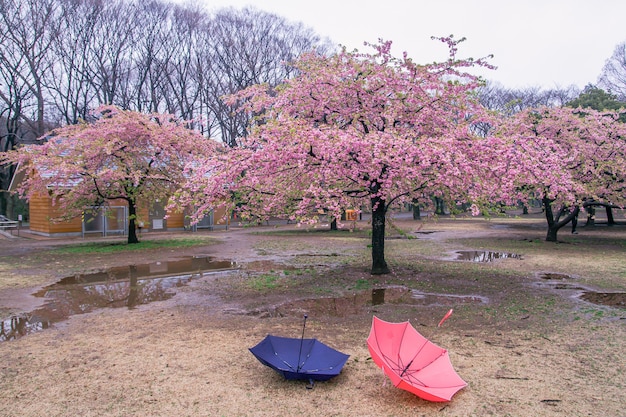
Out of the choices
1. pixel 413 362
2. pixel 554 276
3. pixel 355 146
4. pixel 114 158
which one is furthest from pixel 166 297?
pixel 114 158

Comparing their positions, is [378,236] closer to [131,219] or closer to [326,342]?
[326,342]

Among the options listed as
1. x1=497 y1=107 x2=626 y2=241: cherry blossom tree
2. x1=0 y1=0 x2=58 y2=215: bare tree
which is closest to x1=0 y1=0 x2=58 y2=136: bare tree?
x1=0 y1=0 x2=58 y2=215: bare tree

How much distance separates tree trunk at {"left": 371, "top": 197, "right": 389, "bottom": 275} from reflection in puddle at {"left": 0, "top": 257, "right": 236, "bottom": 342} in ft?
15.6

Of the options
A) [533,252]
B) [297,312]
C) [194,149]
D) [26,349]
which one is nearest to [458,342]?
[297,312]

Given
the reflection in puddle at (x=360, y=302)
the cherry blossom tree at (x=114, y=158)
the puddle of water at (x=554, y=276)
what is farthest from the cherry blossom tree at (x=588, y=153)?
the cherry blossom tree at (x=114, y=158)

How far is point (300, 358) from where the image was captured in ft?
16.3

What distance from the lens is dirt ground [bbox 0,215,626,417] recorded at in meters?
4.52

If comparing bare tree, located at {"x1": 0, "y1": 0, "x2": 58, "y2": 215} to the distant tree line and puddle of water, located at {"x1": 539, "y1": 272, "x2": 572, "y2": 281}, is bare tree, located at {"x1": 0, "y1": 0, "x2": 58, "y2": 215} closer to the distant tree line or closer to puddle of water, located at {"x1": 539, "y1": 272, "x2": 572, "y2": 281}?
the distant tree line

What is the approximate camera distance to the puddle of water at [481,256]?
1528 centimetres

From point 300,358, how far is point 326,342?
152 centimetres

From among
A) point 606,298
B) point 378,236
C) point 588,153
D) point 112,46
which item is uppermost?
point 112,46

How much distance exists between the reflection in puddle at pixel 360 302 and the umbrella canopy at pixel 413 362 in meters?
3.34

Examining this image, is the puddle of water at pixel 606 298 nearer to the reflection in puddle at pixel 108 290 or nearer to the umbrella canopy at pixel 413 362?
the umbrella canopy at pixel 413 362

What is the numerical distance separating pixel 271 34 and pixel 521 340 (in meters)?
31.2
